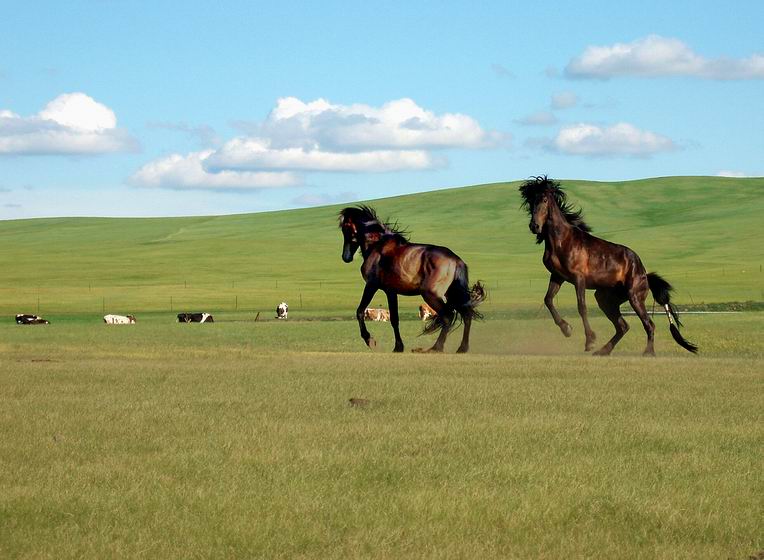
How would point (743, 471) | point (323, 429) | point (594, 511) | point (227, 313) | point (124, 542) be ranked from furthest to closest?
point (227, 313), point (323, 429), point (743, 471), point (594, 511), point (124, 542)

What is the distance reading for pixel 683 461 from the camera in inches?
388

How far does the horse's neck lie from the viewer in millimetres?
22625

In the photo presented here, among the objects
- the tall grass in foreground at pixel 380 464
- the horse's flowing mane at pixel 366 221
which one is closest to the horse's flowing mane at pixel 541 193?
the horse's flowing mane at pixel 366 221

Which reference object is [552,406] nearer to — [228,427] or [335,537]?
[228,427]

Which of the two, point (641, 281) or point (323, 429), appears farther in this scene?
point (641, 281)

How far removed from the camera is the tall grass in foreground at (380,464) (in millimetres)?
7387

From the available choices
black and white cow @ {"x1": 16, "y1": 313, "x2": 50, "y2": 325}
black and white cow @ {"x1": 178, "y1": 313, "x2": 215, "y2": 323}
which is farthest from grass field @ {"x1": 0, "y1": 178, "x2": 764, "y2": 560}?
black and white cow @ {"x1": 178, "y1": 313, "x2": 215, "y2": 323}

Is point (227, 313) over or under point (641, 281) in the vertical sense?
under

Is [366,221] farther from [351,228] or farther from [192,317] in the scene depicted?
[192,317]

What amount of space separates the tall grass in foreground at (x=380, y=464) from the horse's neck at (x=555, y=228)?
5.02 meters

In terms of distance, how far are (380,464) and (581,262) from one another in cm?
1392

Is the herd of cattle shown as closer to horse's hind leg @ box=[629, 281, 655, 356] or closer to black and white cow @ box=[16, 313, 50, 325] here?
black and white cow @ box=[16, 313, 50, 325]

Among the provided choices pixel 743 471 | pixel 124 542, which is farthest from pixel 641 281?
pixel 124 542

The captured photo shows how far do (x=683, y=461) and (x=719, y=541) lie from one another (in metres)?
2.40
